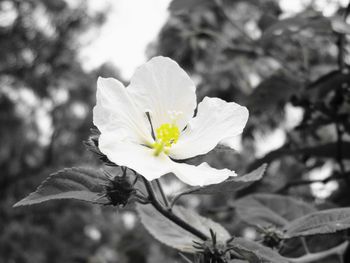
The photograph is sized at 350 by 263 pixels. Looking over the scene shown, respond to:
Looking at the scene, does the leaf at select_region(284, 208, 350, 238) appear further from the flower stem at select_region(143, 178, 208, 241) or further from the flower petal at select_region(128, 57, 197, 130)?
the flower petal at select_region(128, 57, 197, 130)

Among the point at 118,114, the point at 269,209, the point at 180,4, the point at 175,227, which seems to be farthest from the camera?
the point at 180,4

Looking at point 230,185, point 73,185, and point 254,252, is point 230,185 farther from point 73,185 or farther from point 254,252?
point 73,185

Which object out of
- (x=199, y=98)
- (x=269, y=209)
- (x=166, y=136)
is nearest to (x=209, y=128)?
(x=166, y=136)

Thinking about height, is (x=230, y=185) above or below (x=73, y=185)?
below

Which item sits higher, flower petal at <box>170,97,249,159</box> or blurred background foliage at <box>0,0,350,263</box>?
flower petal at <box>170,97,249,159</box>

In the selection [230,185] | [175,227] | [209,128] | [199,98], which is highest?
[209,128]

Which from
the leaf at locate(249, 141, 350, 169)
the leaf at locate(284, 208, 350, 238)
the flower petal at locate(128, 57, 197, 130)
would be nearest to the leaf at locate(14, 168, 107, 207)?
the flower petal at locate(128, 57, 197, 130)

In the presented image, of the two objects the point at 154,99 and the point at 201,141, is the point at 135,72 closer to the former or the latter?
the point at 154,99

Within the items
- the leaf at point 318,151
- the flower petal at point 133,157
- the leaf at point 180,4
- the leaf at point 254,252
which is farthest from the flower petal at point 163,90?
the leaf at point 180,4
